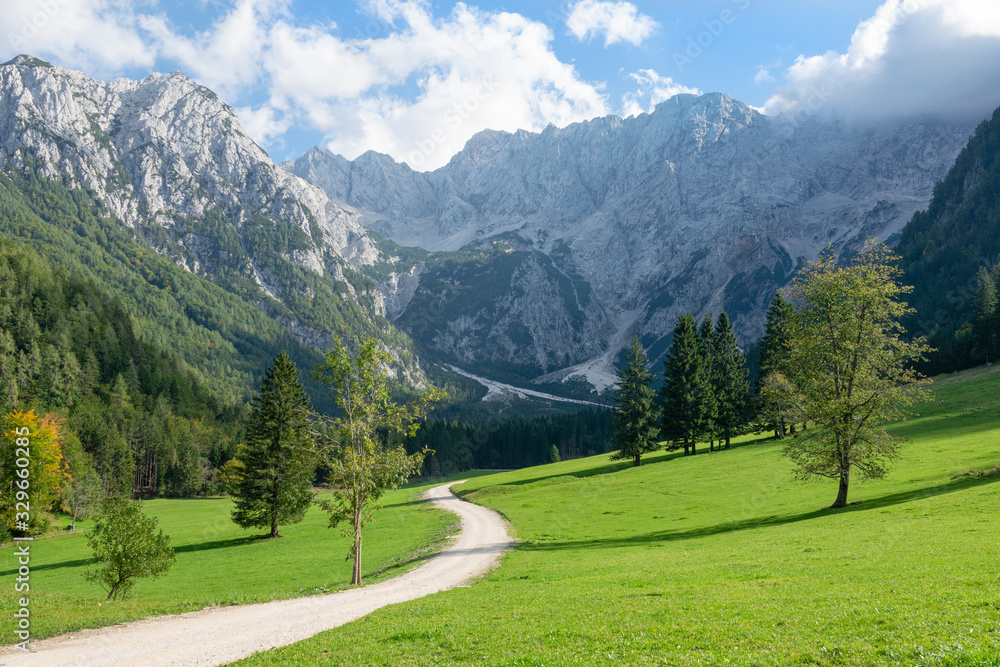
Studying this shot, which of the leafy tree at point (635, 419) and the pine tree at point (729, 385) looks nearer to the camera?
the leafy tree at point (635, 419)

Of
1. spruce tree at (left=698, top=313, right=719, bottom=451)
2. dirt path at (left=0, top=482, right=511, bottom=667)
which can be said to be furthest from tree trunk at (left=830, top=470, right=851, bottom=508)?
spruce tree at (left=698, top=313, right=719, bottom=451)

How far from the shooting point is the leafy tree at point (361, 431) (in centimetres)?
2820

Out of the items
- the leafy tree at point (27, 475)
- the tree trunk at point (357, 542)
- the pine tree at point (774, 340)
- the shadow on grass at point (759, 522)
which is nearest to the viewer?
the tree trunk at point (357, 542)

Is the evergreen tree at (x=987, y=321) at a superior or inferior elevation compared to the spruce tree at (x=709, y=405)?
superior

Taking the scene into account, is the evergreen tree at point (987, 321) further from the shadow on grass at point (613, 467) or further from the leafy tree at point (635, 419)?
the leafy tree at point (635, 419)

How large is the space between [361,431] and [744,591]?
65.6ft

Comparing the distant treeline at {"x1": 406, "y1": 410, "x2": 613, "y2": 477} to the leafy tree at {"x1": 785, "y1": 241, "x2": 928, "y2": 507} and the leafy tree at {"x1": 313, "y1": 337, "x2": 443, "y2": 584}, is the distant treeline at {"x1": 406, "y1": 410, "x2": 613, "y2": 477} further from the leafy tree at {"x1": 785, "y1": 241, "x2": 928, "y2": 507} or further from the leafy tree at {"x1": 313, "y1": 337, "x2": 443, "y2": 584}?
the leafy tree at {"x1": 313, "y1": 337, "x2": 443, "y2": 584}

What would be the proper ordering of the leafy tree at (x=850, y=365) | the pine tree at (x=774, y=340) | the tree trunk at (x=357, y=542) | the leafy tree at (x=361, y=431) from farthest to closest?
the pine tree at (x=774, y=340) < the leafy tree at (x=850, y=365) < the tree trunk at (x=357, y=542) < the leafy tree at (x=361, y=431)

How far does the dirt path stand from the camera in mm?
16094

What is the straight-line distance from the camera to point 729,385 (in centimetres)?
8444

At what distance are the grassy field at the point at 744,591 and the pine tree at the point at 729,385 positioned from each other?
36.5m

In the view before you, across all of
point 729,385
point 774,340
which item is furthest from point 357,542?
point 774,340

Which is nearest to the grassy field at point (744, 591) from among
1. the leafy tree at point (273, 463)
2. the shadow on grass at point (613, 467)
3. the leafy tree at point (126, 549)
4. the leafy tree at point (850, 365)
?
the leafy tree at point (850, 365)

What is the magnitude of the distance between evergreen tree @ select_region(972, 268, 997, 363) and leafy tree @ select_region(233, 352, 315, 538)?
12686 centimetres
